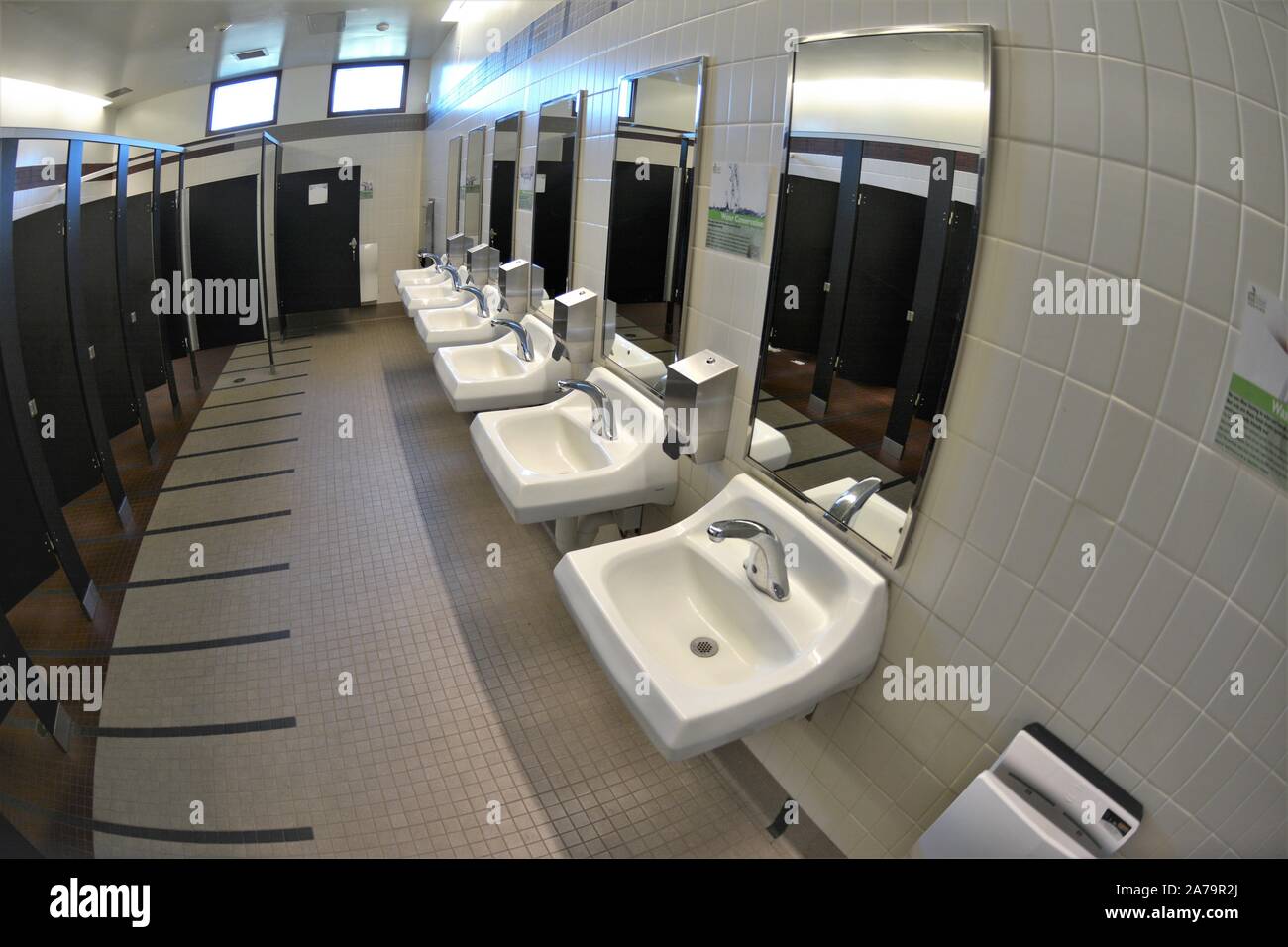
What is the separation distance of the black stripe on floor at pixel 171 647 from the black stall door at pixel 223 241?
15.1ft

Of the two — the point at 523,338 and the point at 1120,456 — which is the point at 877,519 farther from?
the point at 523,338

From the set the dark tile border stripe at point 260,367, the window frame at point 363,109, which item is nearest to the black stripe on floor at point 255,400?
the dark tile border stripe at point 260,367

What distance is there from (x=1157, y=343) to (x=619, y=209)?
82.7 inches

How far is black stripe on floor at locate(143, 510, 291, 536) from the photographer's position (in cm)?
332

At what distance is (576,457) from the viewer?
8.60ft

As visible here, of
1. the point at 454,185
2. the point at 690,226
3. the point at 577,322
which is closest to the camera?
the point at 690,226

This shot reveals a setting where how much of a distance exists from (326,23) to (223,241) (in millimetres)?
2161

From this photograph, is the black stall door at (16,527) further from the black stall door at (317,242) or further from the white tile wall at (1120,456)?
the black stall door at (317,242)

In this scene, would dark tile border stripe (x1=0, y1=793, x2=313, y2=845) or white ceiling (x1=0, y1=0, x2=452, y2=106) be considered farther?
white ceiling (x1=0, y1=0, x2=452, y2=106)

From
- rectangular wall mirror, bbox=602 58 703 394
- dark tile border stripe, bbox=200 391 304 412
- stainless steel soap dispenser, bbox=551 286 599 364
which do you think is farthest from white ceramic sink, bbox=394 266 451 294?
rectangular wall mirror, bbox=602 58 703 394

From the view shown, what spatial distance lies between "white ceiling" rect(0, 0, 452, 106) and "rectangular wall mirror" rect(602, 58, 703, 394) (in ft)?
9.64

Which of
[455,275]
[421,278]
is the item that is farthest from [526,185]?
[421,278]

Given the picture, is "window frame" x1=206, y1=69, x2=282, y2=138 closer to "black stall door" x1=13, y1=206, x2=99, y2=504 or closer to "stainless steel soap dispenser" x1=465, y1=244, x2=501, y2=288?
"stainless steel soap dispenser" x1=465, y1=244, x2=501, y2=288
